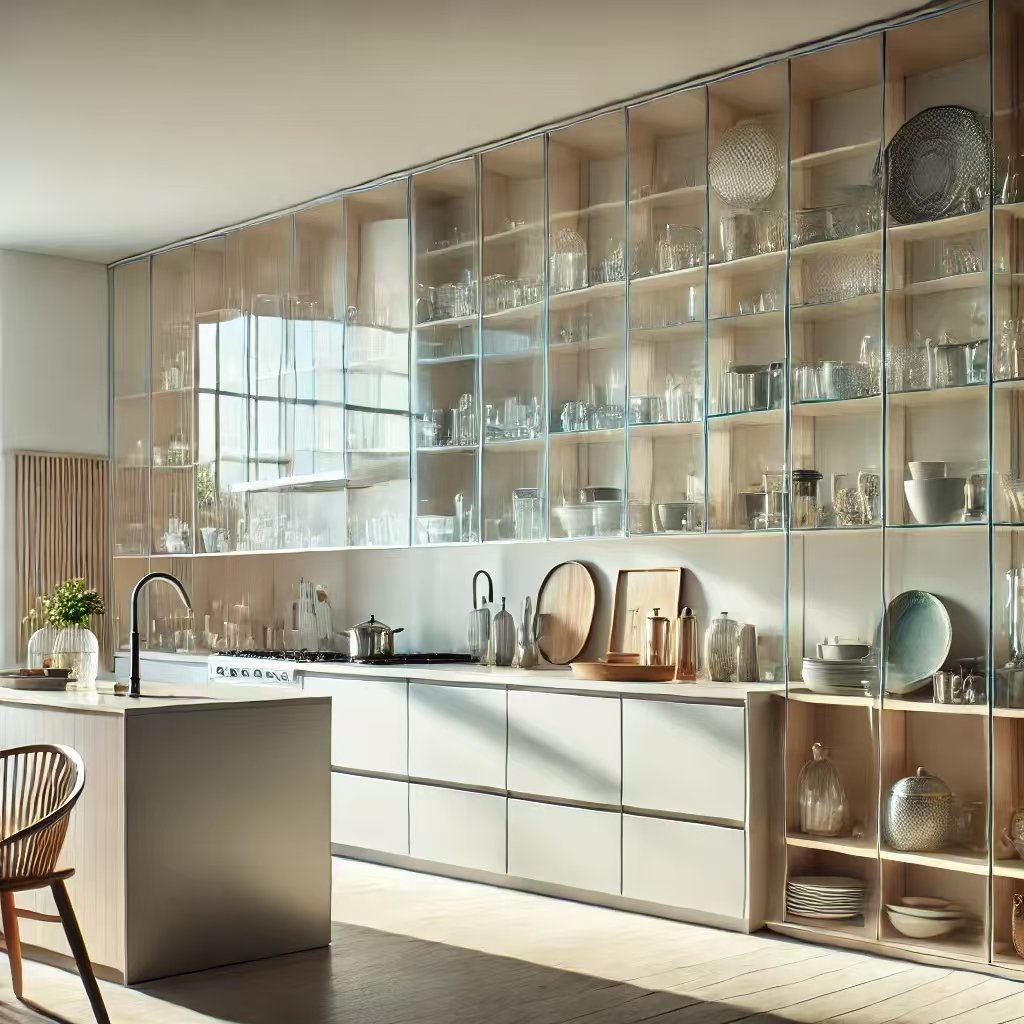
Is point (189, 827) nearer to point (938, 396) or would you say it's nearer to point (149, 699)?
point (149, 699)

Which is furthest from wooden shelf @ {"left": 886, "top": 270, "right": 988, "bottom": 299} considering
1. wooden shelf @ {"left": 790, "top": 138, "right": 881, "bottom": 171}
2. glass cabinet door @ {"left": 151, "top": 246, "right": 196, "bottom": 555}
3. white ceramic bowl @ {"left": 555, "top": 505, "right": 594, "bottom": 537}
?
glass cabinet door @ {"left": 151, "top": 246, "right": 196, "bottom": 555}

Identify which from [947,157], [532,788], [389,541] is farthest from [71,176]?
[947,157]

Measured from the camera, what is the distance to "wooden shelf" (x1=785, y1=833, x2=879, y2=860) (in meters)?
4.40

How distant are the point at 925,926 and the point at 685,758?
968 millimetres

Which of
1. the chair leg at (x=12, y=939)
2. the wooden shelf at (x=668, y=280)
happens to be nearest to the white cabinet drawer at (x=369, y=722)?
the chair leg at (x=12, y=939)

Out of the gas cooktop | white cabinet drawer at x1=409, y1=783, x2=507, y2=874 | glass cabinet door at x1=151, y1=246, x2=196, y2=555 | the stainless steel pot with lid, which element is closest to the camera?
white cabinet drawer at x1=409, y1=783, x2=507, y2=874

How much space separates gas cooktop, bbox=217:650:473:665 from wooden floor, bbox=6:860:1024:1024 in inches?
58.9

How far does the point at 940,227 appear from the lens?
441cm

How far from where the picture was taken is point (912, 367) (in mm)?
4449

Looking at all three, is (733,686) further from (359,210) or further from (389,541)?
(359,210)

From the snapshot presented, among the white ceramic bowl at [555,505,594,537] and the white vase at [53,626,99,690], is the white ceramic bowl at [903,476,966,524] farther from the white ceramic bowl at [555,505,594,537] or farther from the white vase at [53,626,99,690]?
the white vase at [53,626,99,690]

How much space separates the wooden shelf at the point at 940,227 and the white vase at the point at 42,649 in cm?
341

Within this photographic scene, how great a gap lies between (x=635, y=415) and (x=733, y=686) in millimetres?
1194

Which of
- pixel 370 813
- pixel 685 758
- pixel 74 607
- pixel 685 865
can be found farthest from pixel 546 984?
pixel 74 607
